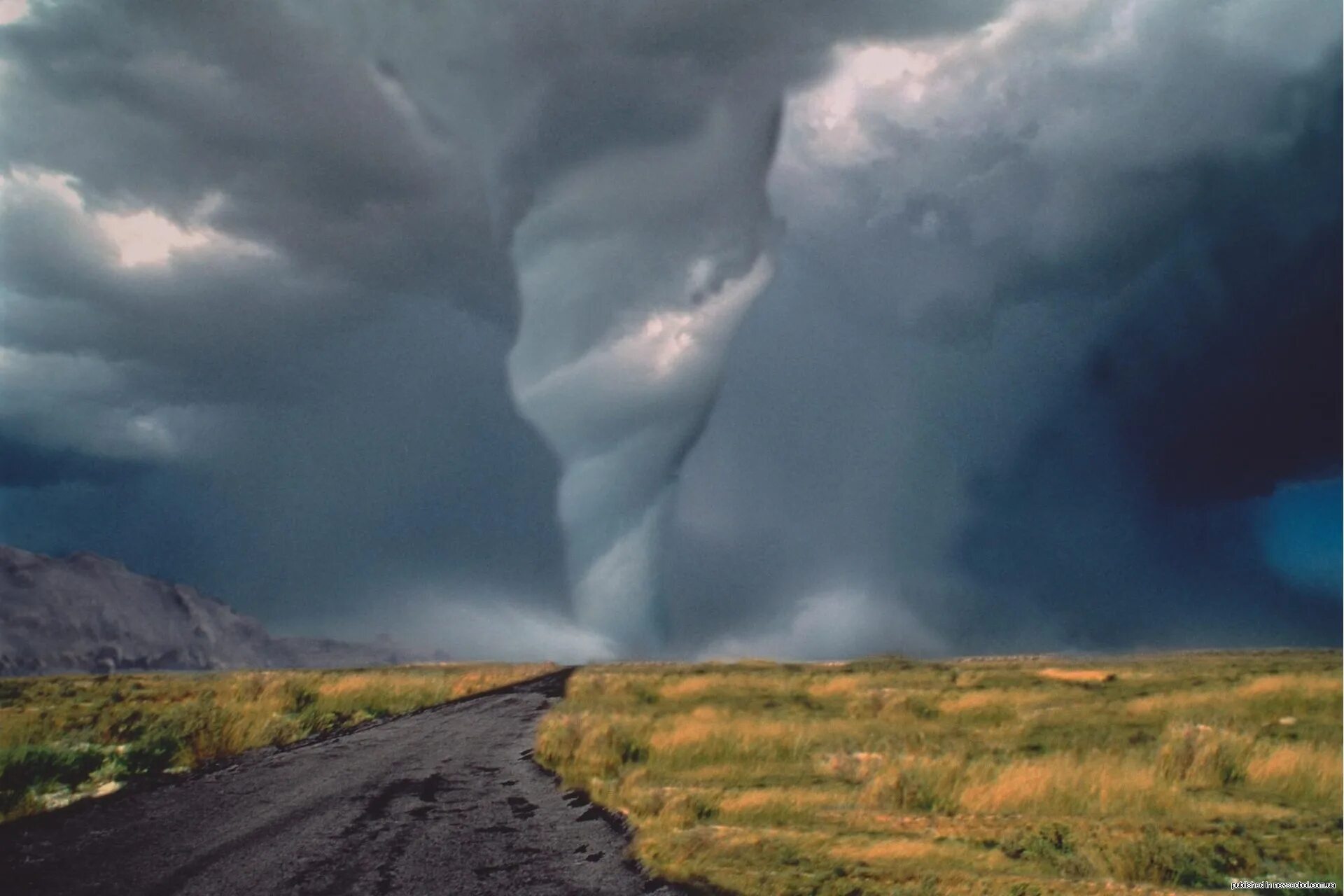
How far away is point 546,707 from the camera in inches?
1334

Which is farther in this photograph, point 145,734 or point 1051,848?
point 145,734

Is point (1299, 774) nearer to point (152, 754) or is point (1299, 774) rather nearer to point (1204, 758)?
point (1204, 758)

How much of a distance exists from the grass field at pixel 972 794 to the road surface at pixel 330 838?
1.00m

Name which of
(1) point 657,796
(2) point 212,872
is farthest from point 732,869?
(2) point 212,872

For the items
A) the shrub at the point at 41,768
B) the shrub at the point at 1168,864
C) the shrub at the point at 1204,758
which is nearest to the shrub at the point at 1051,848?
the shrub at the point at 1168,864

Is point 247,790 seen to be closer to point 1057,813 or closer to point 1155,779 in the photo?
point 1057,813

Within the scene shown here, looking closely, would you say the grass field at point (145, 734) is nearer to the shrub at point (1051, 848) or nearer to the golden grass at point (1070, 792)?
the shrub at point (1051, 848)

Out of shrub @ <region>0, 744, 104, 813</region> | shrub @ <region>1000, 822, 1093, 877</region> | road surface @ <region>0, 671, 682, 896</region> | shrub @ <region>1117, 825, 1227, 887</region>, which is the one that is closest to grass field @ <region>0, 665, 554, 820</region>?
shrub @ <region>0, 744, 104, 813</region>

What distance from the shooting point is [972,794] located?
12.7 m

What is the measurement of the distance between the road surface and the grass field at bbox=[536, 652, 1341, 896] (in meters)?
1.00

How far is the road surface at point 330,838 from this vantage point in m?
8.84

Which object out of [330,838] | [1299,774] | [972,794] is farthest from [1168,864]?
[330,838]

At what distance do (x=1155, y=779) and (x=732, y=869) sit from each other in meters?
8.57

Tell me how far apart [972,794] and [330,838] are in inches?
340
